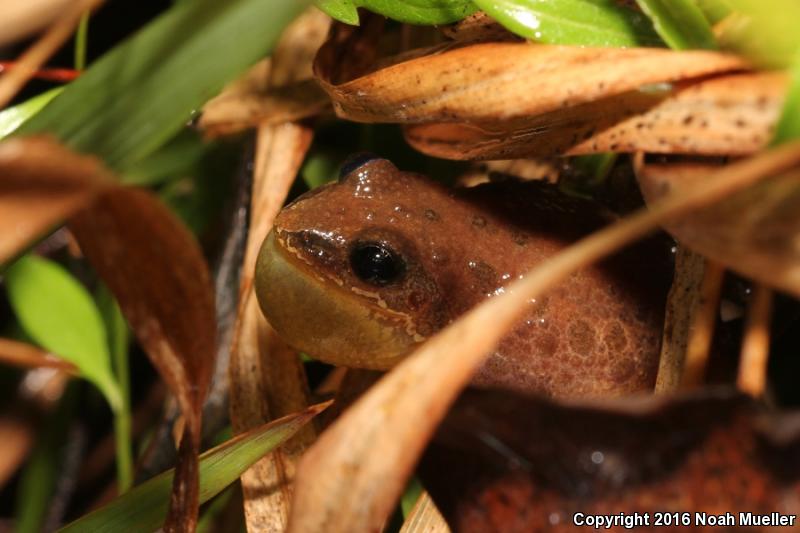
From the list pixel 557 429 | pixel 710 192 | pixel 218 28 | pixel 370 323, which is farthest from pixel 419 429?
pixel 370 323

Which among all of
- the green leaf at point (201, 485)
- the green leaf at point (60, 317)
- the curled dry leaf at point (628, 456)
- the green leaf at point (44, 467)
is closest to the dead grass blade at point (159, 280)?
the green leaf at point (201, 485)

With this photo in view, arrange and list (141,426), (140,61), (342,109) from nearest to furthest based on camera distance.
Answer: (140,61), (342,109), (141,426)

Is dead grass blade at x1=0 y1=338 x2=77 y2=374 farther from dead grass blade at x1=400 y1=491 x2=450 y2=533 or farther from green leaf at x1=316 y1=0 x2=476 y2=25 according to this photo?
green leaf at x1=316 y1=0 x2=476 y2=25

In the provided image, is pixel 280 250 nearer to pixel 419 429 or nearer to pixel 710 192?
pixel 419 429

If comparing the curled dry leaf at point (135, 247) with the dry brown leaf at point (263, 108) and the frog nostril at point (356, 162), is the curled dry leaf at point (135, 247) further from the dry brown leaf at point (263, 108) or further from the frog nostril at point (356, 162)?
the dry brown leaf at point (263, 108)

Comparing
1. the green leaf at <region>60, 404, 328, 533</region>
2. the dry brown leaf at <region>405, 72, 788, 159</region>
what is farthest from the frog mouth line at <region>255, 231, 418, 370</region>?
the dry brown leaf at <region>405, 72, 788, 159</region>

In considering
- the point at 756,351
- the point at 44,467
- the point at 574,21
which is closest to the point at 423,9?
the point at 574,21

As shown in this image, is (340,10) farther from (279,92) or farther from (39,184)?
(39,184)
